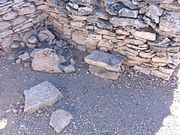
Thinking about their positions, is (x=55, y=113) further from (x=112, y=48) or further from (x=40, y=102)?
(x=112, y=48)

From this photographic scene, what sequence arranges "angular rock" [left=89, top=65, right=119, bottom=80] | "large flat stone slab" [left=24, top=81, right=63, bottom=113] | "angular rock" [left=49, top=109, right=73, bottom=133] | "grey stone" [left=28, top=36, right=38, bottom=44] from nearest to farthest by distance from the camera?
"angular rock" [left=49, top=109, right=73, bottom=133] < "large flat stone slab" [left=24, top=81, right=63, bottom=113] < "angular rock" [left=89, top=65, right=119, bottom=80] < "grey stone" [left=28, top=36, right=38, bottom=44]

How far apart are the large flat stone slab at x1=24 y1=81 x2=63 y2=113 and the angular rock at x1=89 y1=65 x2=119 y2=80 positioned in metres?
0.53

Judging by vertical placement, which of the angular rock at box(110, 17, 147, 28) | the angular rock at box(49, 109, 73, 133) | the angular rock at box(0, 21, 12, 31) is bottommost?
the angular rock at box(49, 109, 73, 133)

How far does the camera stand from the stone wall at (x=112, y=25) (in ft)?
10.9

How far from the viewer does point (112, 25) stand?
3506mm

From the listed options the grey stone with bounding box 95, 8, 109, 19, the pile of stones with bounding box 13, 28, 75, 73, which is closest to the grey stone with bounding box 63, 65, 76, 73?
the pile of stones with bounding box 13, 28, 75, 73

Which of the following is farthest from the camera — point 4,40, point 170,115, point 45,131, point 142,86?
point 4,40

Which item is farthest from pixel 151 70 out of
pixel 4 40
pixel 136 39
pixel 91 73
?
pixel 4 40

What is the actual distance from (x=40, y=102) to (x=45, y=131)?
0.31 m

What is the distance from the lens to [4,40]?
3.91 meters

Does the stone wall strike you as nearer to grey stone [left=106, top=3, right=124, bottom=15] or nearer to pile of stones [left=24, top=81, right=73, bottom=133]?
grey stone [left=106, top=3, right=124, bottom=15]

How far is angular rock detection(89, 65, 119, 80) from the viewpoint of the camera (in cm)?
365

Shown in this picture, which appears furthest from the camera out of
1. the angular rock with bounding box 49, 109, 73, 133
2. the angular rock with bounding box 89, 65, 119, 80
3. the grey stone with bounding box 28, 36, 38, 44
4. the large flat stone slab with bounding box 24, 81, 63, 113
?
the grey stone with bounding box 28, 36, 38, 44

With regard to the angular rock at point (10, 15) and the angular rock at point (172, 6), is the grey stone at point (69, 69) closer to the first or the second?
the angular rock at point (10, 15)
